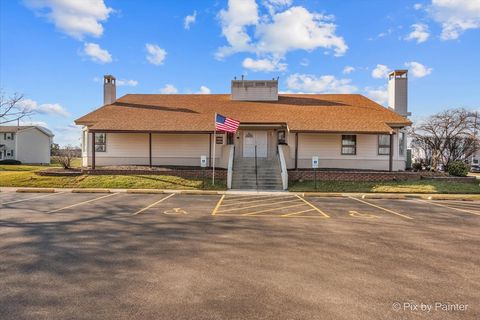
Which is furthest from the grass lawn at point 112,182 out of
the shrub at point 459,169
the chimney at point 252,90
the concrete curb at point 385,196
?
the shrub at point 459,169

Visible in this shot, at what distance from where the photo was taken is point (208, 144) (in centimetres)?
2245

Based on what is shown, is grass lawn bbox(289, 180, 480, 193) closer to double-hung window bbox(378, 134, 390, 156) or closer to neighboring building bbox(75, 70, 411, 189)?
neighboring building bbox(75, 70, 411, 189)

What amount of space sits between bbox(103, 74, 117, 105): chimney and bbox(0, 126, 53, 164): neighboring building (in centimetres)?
4187

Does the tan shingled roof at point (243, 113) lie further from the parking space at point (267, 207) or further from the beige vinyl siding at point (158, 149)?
the parking space at point (267, 207)

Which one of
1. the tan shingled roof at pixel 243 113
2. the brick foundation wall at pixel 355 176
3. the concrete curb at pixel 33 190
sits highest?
the tan shingled roof at pixel 243 113

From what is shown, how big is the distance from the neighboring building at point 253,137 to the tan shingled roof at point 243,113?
0.22 feet

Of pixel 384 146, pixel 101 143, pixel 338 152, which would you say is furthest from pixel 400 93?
pixel 101 143

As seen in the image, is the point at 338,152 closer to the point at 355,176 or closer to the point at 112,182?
the point at 355,176

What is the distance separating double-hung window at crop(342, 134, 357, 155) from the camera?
22.1m

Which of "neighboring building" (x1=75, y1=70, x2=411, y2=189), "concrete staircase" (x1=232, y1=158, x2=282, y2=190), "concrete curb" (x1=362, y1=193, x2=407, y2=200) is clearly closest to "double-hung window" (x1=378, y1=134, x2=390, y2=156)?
"neighboring building" (x1=75, y1=70, x2=411, y2=189)

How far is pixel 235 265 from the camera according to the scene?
5.64 meters

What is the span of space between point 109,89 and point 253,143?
45.0ft

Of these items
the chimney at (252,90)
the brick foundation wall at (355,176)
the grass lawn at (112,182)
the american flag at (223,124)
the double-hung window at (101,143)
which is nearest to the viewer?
the american flag at (223,124)

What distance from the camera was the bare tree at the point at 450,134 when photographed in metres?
37.0
